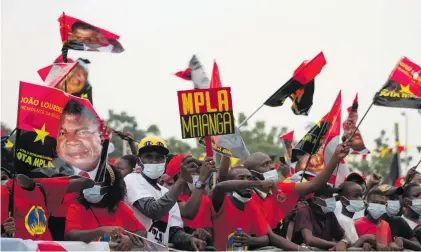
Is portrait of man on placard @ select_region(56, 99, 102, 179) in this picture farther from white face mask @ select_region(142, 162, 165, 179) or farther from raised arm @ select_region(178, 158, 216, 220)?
raised arm @ select_region(178, 158, 216, 220)

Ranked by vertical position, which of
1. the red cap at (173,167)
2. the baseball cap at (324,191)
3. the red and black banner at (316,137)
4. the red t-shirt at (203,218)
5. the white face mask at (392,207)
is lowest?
the red t-shirt at (203,218)

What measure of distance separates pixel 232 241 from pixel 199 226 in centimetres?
36

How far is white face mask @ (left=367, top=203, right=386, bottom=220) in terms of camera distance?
12.2 metres

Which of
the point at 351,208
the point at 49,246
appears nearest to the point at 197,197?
the point at 49,246

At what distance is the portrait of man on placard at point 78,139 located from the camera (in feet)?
29.2

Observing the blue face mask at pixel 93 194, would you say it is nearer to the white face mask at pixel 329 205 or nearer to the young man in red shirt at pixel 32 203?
the young man in red shirt at pixel 32 203

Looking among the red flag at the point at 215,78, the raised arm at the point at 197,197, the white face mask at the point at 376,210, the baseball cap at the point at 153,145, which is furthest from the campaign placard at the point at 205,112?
the white face mask at the point at 376,210

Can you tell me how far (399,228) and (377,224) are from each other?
0.42 m

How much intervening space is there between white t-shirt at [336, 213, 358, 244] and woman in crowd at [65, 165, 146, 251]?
2.97 metres

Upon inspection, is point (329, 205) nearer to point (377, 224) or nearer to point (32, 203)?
point (377, 224)

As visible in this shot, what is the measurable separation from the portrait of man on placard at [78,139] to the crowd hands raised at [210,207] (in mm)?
207

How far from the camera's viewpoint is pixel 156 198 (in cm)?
1000

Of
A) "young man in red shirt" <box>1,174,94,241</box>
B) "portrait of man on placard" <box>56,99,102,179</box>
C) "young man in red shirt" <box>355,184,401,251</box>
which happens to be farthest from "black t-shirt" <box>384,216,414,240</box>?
"young man in red shirt" <box>1,174,94,241</box>

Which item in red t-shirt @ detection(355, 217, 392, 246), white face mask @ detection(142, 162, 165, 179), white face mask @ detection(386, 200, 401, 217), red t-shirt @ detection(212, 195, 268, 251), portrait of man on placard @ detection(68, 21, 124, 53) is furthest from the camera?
white face mask @ detection(386, 200, 401, 217)
